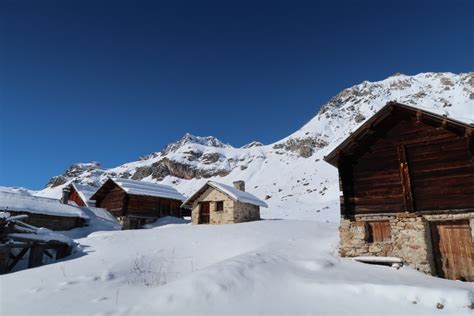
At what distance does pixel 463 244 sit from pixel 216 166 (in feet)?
376

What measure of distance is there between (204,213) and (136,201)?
8.40 metres

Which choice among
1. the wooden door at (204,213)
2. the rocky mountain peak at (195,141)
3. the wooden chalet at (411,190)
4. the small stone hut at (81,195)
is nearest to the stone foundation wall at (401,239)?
the wooden chalet at (411,190)

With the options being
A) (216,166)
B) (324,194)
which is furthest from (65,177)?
(324,194)

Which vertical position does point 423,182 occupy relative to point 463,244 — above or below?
above

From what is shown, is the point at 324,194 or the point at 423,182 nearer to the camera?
the point at 423,182

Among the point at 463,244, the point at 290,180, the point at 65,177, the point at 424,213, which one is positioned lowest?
the point at 463,244

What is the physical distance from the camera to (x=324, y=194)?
188ft

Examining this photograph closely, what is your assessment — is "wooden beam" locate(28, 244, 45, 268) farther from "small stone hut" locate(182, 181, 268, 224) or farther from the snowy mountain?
the snowy mountain

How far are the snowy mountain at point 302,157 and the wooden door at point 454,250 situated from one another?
134ft

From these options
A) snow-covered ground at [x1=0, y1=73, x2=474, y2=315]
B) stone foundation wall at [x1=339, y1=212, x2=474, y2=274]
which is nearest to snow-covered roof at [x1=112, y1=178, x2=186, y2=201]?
snow-covered ground at [x1=0, y1=73, x2=474, y2=315]

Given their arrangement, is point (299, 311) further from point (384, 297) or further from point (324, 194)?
point (324, 194)

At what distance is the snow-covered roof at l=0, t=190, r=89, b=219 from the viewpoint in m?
27.1

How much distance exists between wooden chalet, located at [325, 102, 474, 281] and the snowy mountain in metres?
39.1

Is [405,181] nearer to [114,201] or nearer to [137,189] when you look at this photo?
[137,189]
